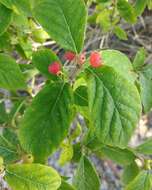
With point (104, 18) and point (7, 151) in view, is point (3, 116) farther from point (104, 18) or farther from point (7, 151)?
point (104, 18)

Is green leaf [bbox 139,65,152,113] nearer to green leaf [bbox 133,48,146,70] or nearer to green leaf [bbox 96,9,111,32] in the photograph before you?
green leaf [bbox 133,48,146,70]

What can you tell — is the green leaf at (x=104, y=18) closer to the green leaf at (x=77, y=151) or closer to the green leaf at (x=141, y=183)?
the green leaf at (x=77, y=151)

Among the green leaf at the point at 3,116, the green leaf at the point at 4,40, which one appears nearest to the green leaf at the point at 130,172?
the green leaf at the point at 3,116

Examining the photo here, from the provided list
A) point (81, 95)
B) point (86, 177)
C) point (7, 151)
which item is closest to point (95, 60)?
point (81, 95)

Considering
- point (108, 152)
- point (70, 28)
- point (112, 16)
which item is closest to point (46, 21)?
point (70, 28)

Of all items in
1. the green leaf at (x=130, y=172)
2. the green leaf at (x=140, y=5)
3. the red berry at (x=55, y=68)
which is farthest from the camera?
the green leaf at (x=130, y=172)

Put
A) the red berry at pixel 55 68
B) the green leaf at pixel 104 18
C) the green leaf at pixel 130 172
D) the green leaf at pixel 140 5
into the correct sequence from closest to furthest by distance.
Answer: the red berry at pixel 55 68 → the green leaf at pixel 140 5 → the green leaf at pixel 130 172 → the green leaf at pixel 104 18

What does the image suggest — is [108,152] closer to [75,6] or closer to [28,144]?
[28,144]
